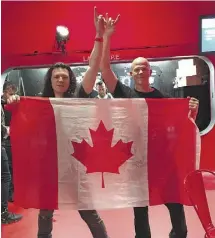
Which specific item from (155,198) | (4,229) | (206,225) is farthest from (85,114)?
(4,229)

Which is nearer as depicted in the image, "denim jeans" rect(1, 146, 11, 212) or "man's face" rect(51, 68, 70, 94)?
"man's face" rect(51, 68, 70, 94)

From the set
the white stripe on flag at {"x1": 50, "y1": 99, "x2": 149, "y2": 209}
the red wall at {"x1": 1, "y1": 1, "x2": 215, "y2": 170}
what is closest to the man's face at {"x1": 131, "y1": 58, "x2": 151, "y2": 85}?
the white stripe on flag at {"x1": 50, "y1": 99, "x2": 149, "y2": 209}

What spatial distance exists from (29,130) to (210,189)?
285 centimetres

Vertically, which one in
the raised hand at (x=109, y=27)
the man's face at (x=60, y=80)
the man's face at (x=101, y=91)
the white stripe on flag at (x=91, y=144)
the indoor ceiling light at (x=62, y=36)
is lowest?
the white stripe on flag at (x=91, y=144)

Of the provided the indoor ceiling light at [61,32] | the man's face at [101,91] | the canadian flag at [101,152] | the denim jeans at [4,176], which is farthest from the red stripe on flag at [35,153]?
the indoor ceiling light at [61,32]

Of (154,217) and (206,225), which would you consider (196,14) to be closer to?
(154,217)

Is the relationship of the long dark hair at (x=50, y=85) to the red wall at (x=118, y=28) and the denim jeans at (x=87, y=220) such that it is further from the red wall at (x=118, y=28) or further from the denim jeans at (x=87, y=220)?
the red wall at (x=118, y=28)

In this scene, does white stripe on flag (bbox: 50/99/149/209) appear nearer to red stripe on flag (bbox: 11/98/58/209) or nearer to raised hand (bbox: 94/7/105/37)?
red stripe on flag (bbox: 11/98/58/209)

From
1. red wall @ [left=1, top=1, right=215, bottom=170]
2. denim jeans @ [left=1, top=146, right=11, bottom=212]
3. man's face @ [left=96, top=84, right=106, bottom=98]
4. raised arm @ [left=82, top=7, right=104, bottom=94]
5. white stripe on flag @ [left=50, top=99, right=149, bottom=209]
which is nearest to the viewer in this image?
raised arm @ [left=82, top=7, right=104, bottom=94]

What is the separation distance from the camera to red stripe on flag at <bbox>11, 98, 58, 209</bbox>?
7.05ft

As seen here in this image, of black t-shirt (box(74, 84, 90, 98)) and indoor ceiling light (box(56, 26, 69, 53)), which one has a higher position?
indoor ceiling light (box(56, 26, 69, 53))

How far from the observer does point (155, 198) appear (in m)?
2.25

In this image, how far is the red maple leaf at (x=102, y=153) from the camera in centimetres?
219

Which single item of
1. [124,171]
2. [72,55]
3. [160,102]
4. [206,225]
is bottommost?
[206,225]
